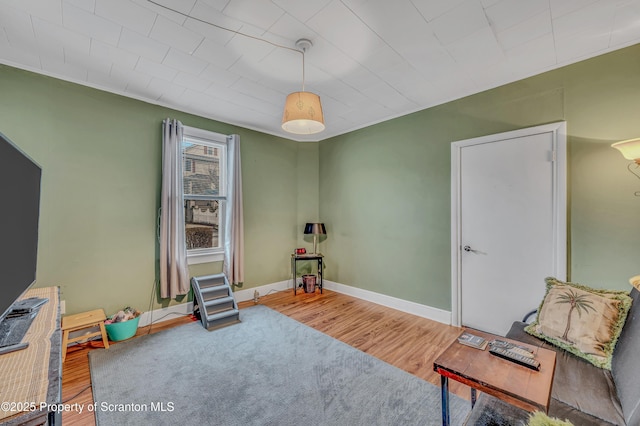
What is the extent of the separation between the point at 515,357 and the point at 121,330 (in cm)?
333

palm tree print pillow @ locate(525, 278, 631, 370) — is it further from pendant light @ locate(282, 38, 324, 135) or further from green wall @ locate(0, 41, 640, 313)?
pendant light @ locate(282, 38, 324, 135)

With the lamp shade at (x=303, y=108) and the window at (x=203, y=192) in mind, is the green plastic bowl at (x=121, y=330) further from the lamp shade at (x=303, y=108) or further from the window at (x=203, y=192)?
the lamp shade at (x=303, y=108)

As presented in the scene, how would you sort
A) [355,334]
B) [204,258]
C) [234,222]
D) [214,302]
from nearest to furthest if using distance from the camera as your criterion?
[355,334]
[214,302]
[204,258]
[234,222]

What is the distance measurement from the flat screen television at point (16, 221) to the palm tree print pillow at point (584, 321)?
308 cm

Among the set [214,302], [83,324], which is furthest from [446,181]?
[83,324]

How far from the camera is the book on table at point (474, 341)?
60.8 inches

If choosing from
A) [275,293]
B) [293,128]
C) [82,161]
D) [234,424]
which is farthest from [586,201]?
[82,161]

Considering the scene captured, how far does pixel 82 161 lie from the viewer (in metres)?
2.69

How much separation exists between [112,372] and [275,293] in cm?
233

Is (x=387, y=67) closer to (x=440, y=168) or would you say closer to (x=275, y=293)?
(x=440, y=168)

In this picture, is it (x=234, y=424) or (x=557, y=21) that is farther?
(x=557, y=21)

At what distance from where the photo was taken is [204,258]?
11.7ft

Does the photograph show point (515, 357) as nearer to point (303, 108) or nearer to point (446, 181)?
point (303, 108)

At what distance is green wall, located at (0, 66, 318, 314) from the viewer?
96.9 inches
